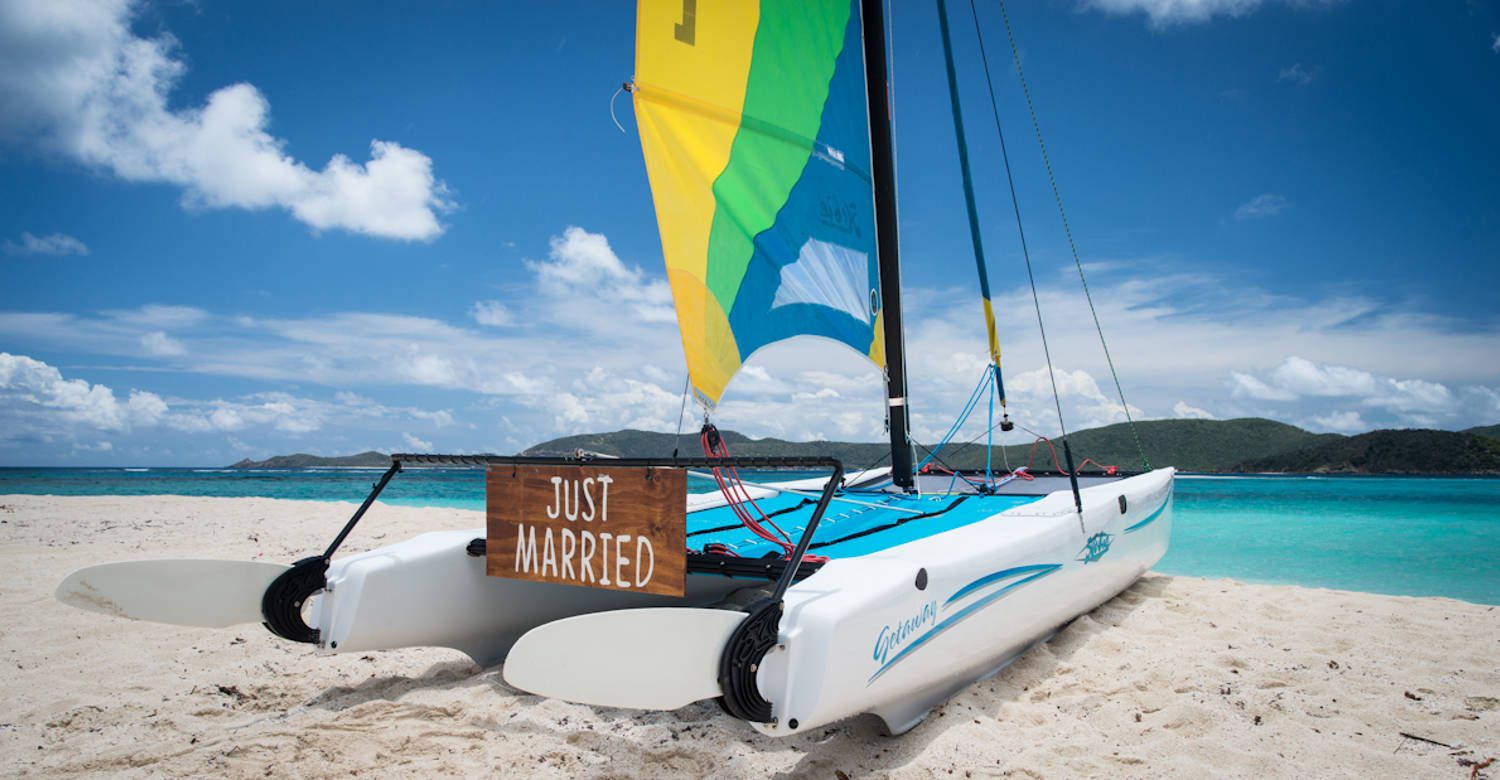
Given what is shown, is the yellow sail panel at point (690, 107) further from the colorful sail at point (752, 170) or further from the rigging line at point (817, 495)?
the rigging line at point (817, 495)

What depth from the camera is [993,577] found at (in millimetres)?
2768

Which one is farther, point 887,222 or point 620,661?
point 887,222

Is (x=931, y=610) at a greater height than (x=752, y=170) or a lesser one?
lesser

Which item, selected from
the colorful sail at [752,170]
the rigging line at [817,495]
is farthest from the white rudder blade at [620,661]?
the colorful sail at [752,170]

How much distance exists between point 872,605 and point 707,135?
285 cm

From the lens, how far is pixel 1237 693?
2.86 metres

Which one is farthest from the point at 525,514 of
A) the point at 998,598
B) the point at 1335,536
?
the point at 1335,536

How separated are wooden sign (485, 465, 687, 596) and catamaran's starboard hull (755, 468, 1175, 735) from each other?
0.41 m

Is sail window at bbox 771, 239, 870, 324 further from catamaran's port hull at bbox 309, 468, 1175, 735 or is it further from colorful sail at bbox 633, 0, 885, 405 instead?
catamaran's port hull at bbox 309, 468, 1175, 735

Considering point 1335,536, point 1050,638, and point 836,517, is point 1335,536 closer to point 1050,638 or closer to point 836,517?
point 1050,638

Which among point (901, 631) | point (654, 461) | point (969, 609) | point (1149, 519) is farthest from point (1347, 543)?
point (654, 461)

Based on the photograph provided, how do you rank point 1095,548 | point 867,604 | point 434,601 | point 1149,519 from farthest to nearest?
point 1149,519 → point 1095,548 → point 434,601 → point 867,604

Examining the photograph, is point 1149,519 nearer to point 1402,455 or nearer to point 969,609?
point 969,609

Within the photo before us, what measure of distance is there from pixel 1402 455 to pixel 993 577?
4072 cm
